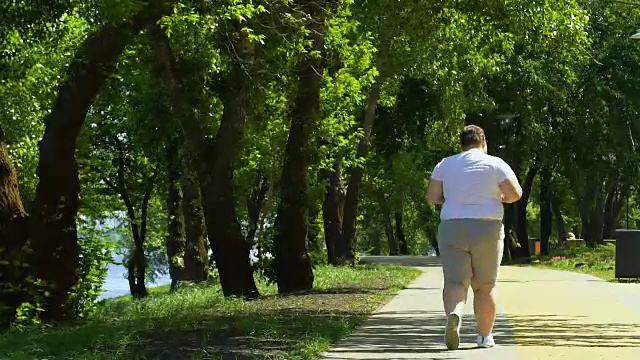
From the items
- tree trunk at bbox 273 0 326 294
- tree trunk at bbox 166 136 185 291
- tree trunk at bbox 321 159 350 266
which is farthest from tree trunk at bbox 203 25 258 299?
tree trunk at bbox 321 159 350 266

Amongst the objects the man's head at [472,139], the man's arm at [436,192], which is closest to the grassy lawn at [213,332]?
the man's arm at [436,192]

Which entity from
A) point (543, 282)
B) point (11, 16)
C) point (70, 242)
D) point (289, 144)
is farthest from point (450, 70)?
point (11, 16)

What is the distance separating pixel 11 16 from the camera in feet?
43.5

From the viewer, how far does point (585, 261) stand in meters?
37.8

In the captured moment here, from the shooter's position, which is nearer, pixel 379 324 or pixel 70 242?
pixel 379 324

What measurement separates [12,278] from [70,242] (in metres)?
1.10

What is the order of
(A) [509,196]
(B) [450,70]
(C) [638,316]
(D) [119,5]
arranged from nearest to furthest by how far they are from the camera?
(A) [509,196] < (D) [119,5] < (C) [638,316] < (B) [450,70]

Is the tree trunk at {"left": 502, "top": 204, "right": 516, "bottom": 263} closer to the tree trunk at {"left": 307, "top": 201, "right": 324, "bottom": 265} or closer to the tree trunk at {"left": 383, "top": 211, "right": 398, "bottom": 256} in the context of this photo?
the tree trunk at {"left": 307, "top": 201, "right": 324, "bottom": 265}

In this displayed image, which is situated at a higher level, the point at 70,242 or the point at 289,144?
the point at 289,144

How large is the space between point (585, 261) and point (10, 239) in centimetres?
2575

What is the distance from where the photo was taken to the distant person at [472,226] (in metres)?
9.50

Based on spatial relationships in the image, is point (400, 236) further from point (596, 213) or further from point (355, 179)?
point (355, 179)

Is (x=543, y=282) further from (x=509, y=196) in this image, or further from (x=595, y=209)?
(x=595, y=209)

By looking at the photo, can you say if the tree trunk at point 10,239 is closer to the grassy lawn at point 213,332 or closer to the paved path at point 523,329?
the grassy lawn at point 213,332
